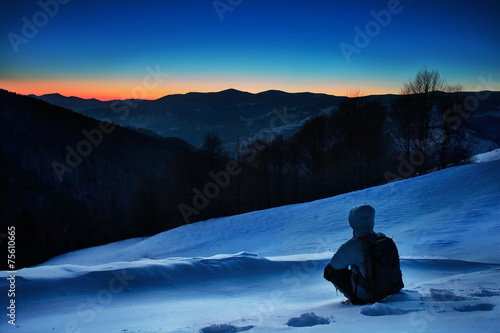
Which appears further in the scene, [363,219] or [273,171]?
[273,171]

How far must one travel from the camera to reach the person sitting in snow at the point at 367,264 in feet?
14.0

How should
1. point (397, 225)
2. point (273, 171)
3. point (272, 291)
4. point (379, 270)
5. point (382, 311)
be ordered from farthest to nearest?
1. point (273, 171)
2. point (397, 225)
3. point (272, 291)
4. point (379, 270)
5. point (382, 311)

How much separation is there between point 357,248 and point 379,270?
36 cm

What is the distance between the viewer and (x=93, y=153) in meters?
105

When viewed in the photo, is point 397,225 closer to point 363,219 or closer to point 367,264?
point 363,219

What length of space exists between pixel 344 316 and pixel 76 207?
8641 cm

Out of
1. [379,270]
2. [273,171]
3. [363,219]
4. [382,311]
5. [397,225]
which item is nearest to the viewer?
[382,311]

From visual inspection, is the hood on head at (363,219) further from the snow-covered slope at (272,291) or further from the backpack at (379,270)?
the snow-covered slope at (272,291)

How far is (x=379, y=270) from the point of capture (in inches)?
168

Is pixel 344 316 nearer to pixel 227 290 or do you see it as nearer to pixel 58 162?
pixel 227 290

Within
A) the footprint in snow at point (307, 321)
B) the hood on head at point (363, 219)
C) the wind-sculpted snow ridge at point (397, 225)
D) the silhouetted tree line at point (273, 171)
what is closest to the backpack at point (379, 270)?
the hood on head at point (363, 219)

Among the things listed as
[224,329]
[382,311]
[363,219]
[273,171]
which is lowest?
[224,329]

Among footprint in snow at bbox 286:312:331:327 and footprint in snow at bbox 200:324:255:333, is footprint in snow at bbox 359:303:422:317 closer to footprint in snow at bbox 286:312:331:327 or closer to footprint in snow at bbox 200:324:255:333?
footprint in snow at bbox 286:312:331:327

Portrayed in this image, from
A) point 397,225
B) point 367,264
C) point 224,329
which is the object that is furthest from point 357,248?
point 397,225
